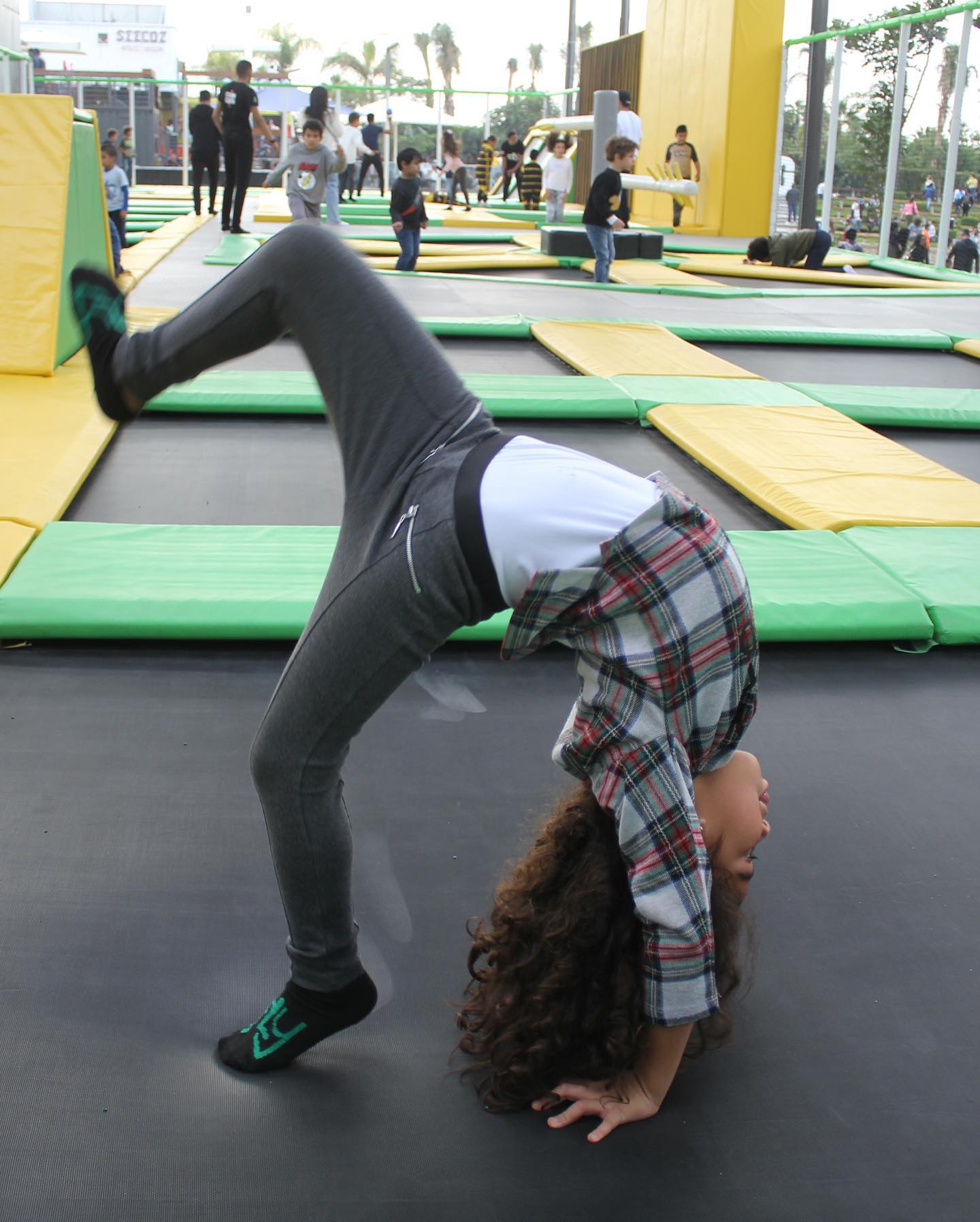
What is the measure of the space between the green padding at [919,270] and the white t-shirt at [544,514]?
31.6 feet

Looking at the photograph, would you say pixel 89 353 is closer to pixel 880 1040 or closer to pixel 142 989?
pixel 142 989

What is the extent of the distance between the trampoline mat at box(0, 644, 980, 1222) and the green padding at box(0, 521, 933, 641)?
0.46 ft

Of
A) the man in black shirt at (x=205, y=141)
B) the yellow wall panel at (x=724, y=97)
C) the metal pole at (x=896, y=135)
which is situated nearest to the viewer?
the metal pole at (x=896, y=135)

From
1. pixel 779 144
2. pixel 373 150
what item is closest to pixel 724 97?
pixel 779 144

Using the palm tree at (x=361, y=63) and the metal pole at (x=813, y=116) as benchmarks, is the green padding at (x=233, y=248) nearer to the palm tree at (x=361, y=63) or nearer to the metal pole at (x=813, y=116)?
the metal pole at (x=813, y=116)

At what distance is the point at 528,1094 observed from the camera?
1341 millimetres

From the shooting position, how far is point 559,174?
1261 centimetres

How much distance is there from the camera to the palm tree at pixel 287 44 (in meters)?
44.2

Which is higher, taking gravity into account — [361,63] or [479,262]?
[361,63]

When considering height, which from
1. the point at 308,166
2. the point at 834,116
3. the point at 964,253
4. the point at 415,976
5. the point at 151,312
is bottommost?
the point at 415,976

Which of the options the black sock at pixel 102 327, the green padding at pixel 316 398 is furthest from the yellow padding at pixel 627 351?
the black sock at pixel 102 327

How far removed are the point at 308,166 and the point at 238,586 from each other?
6499 millimetres

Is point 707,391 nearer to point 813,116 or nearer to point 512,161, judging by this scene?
point 813,116

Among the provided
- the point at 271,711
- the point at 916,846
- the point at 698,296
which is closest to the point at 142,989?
the point at 271,711
